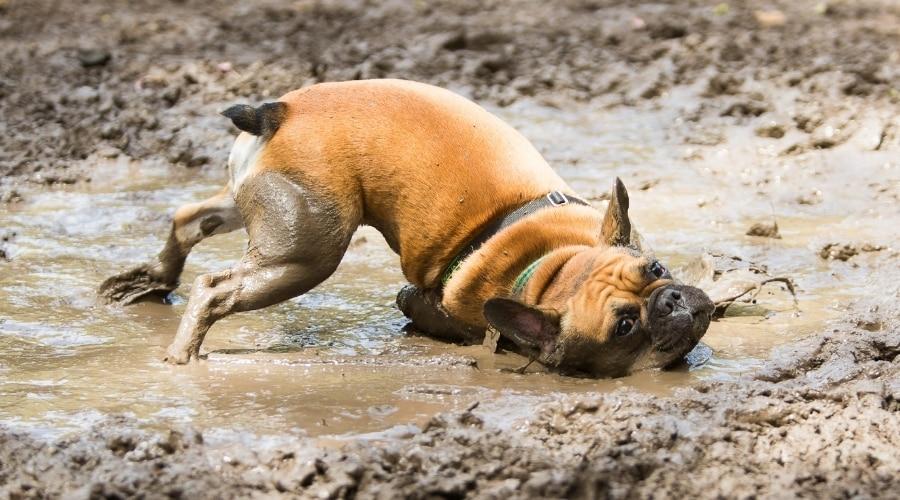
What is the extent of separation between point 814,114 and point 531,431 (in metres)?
5.67

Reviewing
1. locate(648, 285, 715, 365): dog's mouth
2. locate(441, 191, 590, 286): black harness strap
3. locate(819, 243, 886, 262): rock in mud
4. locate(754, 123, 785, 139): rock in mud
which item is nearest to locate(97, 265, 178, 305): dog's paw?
locate(441, 191, 590, 286): black harness strap

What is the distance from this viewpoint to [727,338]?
577 centimetres

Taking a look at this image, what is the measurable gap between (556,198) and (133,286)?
93.8 inches

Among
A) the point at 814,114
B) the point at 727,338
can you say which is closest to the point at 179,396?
the point at 727,338

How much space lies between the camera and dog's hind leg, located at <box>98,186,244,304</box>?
634 cm

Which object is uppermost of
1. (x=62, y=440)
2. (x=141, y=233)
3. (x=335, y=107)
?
(x=335, y=107)

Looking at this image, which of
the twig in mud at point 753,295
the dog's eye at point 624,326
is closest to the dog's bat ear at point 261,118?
the dog's eye at point 624,326

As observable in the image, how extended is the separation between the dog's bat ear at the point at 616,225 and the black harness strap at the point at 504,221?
0.30 meters

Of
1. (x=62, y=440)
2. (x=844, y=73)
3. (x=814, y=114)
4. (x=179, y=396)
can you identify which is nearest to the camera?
(x=62, y=440)

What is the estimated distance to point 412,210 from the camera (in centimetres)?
563

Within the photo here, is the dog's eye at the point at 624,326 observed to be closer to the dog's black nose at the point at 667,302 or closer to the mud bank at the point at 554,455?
the dog's black nose at the point at 667,302

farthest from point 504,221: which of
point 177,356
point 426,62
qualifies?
point 426,62

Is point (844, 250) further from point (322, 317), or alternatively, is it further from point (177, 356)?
point (177, 356)

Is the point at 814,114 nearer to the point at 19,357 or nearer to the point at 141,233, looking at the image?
the point at 141,233
